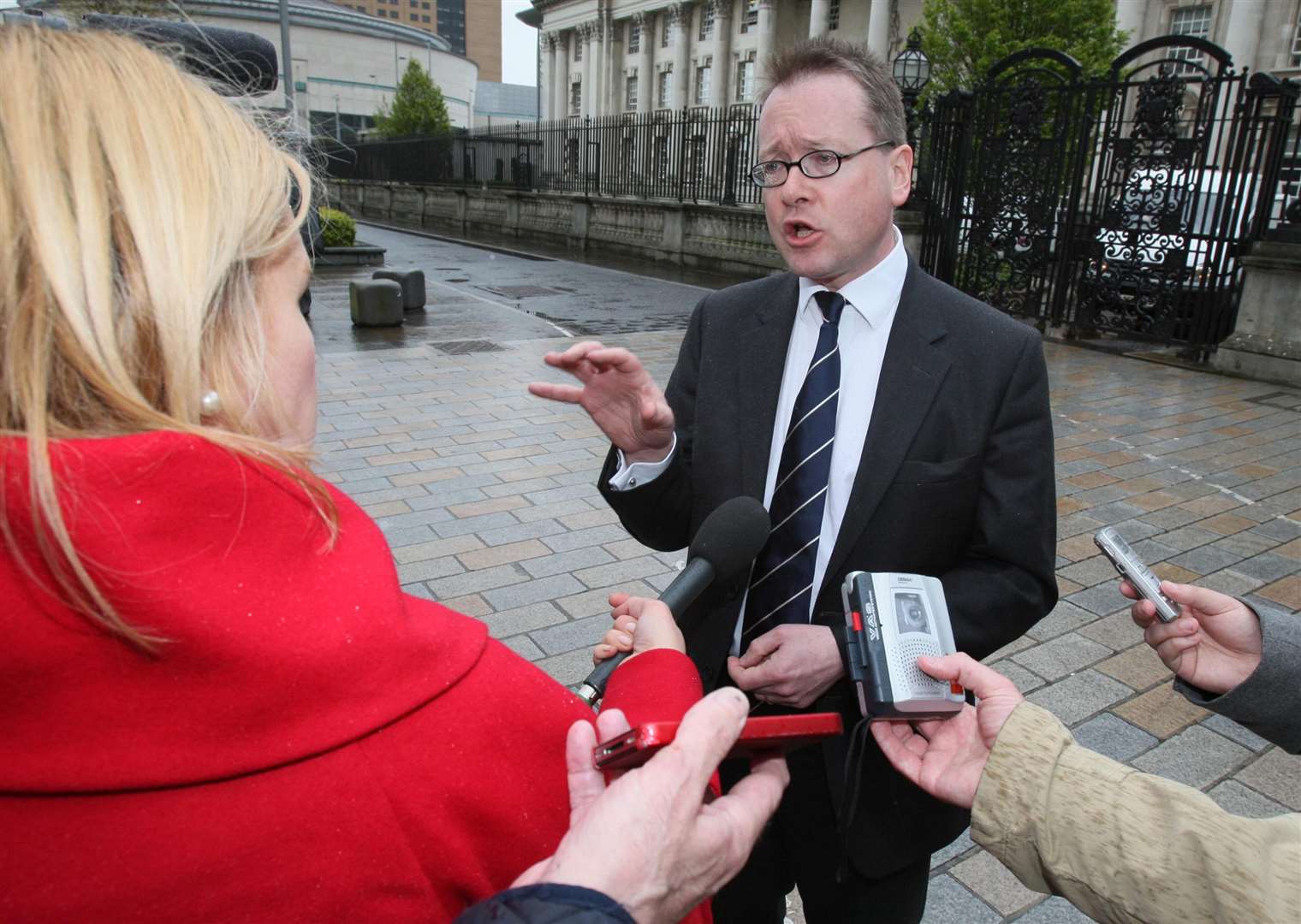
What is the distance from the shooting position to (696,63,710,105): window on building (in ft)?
205

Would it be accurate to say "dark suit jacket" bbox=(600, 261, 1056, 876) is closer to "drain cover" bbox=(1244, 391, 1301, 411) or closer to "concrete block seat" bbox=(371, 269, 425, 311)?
"drain cover" bbox=(1244, 391, 1301, 411)

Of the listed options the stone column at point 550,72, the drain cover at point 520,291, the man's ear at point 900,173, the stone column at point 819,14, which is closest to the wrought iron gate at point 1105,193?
the drain cover at point 520,291

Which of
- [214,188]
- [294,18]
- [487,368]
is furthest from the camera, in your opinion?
[294,18]

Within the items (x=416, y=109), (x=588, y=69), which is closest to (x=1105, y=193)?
(x=416, y=109)

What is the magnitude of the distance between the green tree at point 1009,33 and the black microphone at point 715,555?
67.1ft

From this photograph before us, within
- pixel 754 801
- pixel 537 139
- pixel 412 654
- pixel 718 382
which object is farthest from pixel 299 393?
pixel 537 139

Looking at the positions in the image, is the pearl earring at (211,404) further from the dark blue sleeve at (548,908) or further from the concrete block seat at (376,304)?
the concrete block seat at (376,304)

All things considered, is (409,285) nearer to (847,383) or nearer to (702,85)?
(847,383)

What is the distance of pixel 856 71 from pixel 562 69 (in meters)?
81.2

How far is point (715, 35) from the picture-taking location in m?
59.9

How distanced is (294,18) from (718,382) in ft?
244

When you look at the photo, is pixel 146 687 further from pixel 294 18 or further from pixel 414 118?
pixel 294 18

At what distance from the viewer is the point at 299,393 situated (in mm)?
1133

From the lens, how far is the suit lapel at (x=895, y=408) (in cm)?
190
